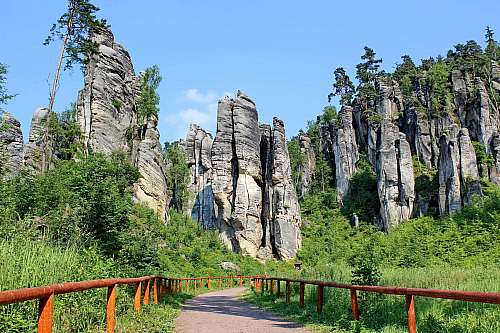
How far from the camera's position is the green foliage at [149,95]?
1811 inches

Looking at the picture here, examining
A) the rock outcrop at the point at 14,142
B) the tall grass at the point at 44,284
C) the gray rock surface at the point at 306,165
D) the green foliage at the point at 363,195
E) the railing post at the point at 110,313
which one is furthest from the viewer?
the gray rock surface at the point at 306,165

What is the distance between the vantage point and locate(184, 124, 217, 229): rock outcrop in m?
58.9

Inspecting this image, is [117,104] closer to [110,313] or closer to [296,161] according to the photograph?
[296,161]

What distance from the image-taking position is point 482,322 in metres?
5.72

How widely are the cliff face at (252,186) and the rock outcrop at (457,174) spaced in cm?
1759

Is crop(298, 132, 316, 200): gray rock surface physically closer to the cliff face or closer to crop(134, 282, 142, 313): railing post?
the cliff face

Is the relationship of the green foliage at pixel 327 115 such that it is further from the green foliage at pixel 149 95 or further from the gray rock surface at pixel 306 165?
the green foliage at pixel 149 95

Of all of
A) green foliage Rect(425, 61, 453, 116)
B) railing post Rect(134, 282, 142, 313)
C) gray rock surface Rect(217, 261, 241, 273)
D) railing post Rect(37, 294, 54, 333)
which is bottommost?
gray rock surface Rect(217, 261, 241, 273)

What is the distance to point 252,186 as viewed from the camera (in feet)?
159

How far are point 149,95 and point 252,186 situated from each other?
680 inches

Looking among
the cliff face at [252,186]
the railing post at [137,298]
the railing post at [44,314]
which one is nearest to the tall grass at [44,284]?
the railing post at [137,298]

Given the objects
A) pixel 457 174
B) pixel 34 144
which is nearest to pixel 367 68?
pixel 457 174

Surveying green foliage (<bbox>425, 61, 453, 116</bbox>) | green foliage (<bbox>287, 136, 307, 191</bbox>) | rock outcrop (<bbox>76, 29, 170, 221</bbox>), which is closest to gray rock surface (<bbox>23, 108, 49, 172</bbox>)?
rock outcrop (<bbox>76, 29, 170, 221</bbox>)

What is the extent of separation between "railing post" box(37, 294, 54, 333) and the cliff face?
42.0 meters
